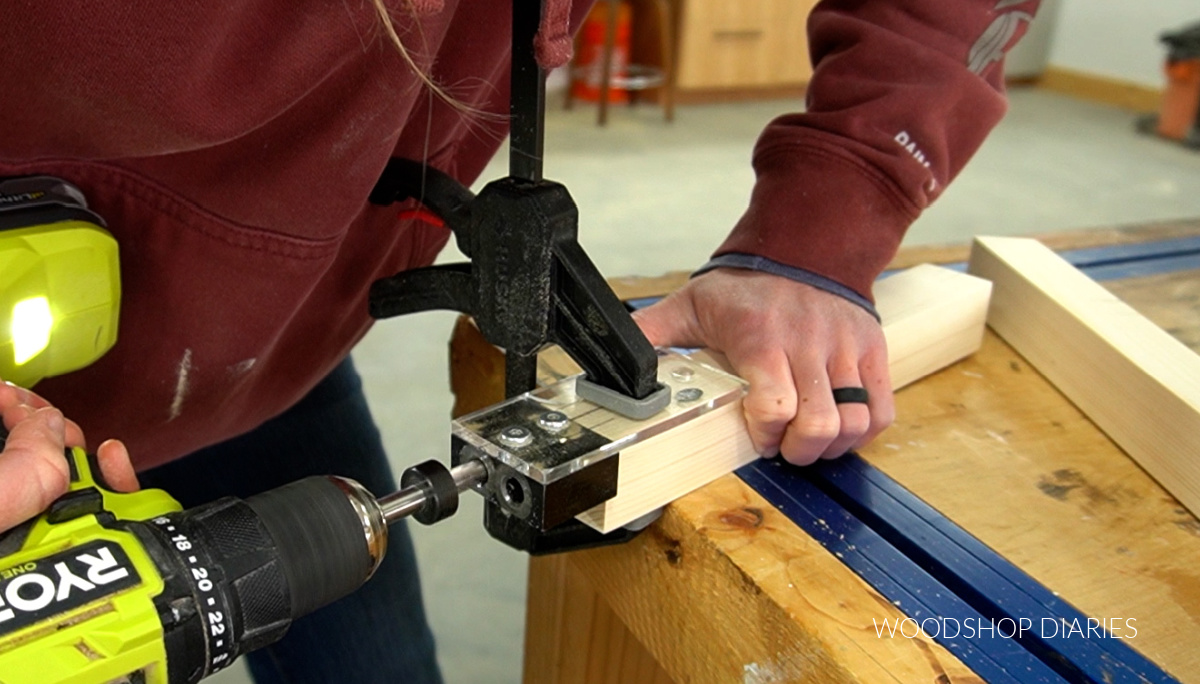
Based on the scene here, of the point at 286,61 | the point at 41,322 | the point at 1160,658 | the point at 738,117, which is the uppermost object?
the point at 286,61

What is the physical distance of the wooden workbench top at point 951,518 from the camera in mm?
498

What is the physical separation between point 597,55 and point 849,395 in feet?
12.6

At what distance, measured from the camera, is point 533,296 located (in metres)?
A: 0.53

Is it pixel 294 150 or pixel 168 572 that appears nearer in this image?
pixel 168 572

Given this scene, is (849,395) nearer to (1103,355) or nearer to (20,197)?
(1103,355)

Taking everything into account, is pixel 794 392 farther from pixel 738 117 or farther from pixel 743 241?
pixel 738 117

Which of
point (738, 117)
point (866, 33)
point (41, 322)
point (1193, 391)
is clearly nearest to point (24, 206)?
point (41, 322)

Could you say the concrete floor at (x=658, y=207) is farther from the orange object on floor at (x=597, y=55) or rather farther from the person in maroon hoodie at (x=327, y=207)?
the person in maroon hoodie at (x=327, y=207)

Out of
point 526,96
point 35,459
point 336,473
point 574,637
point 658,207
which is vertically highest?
point 526,96

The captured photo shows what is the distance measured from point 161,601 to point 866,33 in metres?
0.59

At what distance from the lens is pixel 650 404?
0.56 metres

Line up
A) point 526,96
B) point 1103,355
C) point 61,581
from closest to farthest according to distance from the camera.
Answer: point 61,581
point 526,96
point 1103,355

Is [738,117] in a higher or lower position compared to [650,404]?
lower

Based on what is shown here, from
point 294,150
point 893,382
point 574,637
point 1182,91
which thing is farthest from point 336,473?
point 1182,91
